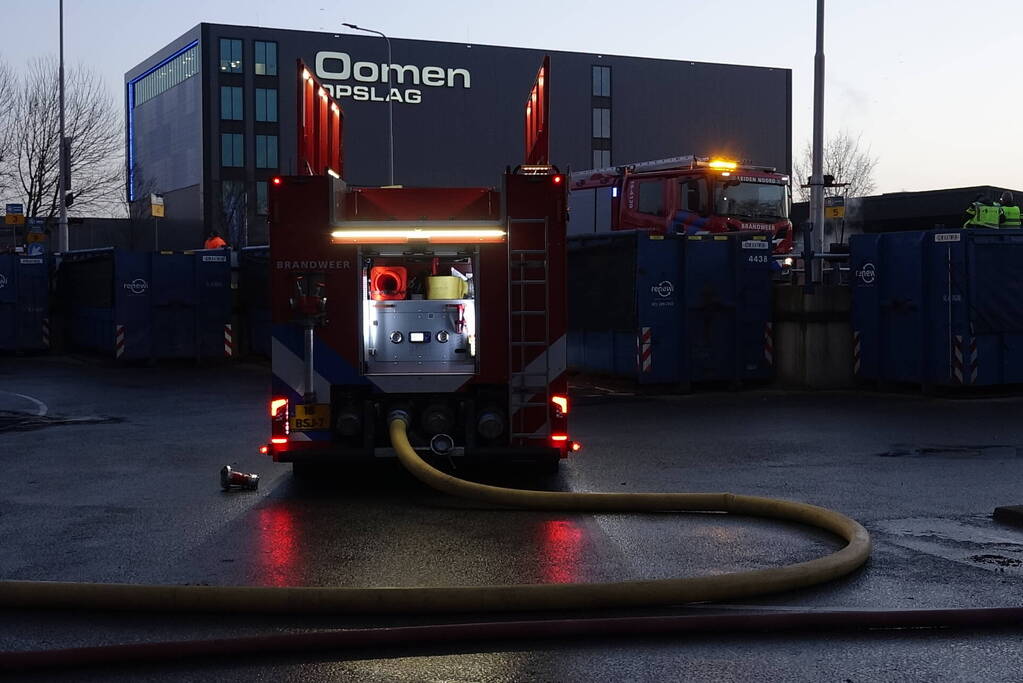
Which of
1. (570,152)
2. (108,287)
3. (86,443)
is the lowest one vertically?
(86,443)

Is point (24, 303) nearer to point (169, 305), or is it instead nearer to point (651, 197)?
point (169, 305)

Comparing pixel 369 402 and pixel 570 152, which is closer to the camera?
pixel 369 402

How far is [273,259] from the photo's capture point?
10.3m

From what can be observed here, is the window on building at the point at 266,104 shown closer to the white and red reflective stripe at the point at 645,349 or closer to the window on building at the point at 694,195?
the window on building at the point at 694,195

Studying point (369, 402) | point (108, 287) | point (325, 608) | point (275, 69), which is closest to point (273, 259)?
point (369, 402)

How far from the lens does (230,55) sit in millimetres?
74938

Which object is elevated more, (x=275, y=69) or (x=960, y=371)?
(x=275, y=69)

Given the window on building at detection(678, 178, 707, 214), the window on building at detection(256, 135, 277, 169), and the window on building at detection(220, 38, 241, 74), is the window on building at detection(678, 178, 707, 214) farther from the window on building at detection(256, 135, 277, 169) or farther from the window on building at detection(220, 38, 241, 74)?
the window on building at detection(220, 38, 241, 74)

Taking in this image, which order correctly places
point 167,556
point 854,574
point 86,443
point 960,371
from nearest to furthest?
1. point 854,574
2. point 167,556
3. point 86,443
4. point 960,371

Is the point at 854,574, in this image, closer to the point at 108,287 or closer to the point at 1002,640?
the point at 1002,640

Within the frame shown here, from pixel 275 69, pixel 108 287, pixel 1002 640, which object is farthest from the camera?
pixel 275 69

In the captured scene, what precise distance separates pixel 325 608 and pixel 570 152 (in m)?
75.6

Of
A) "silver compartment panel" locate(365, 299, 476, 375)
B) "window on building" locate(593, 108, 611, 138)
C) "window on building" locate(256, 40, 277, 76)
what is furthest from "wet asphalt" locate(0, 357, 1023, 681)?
"window on building" locate(593, 108, 611, 138)

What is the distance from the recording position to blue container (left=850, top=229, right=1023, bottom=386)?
18047 millimetres
